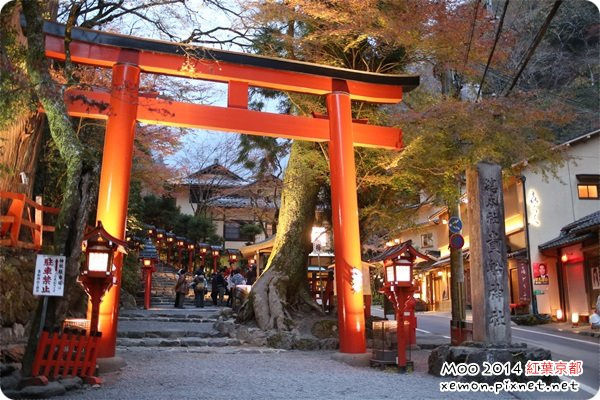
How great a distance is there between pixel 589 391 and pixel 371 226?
8732 mm

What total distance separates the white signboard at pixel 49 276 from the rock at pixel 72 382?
1.21 m

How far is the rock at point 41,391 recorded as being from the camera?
20.2 feet

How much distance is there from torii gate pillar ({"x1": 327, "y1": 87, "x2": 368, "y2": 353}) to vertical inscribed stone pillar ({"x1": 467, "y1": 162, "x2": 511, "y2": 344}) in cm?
243

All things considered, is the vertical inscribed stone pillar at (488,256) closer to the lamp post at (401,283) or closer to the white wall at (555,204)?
the lamp post at (401,283)

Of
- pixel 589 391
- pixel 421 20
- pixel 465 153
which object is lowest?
pixel 589 391

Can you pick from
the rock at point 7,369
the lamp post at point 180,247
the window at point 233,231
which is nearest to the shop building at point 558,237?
the rock at point 7,369

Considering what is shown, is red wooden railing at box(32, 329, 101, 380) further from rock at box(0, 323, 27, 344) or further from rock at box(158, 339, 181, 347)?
rock at box(158, 339, 181, 347)

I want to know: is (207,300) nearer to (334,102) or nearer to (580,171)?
(334,102)

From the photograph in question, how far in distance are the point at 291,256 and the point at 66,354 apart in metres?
7.02

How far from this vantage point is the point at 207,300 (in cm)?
2552

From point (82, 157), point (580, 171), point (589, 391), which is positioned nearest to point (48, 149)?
point (82, 157)

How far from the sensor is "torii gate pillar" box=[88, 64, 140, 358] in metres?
8.77

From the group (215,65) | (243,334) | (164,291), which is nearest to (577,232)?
(243,334)

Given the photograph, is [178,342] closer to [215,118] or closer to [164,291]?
[215,118]
